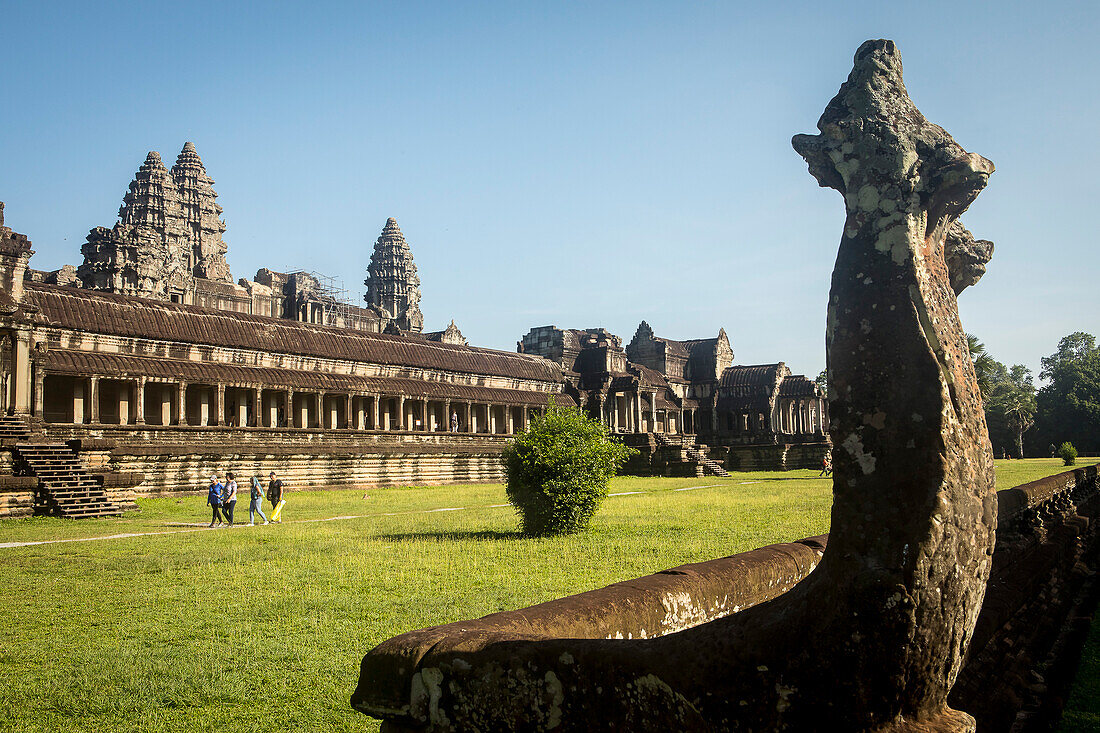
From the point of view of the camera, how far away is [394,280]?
99750mm

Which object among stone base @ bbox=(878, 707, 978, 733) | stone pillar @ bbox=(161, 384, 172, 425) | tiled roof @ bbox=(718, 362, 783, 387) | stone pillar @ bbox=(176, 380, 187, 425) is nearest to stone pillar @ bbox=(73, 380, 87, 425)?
stone pillar @ bbox=(161, 384, 172, 425)

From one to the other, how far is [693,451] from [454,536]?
34082 mm

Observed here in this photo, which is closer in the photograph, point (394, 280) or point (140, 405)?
point (140, 405)

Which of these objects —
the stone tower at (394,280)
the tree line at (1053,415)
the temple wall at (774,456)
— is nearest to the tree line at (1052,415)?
the tree line at (1053,415)

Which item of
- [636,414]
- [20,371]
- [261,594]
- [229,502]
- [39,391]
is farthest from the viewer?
[636,414]

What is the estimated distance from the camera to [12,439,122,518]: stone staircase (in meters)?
22.2

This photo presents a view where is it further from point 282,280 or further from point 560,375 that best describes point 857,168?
point 282,280

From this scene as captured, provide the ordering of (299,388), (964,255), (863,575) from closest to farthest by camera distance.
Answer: (863,575)
(964,255)
(299,388)

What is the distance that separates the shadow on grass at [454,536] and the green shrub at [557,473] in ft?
1.89

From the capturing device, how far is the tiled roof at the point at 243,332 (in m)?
32.9

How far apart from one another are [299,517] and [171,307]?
18.5 meters

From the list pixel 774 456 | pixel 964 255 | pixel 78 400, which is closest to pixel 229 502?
pixel 78 400

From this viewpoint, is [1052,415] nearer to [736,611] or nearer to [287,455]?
[287,455]

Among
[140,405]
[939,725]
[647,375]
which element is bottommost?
[939,725]
